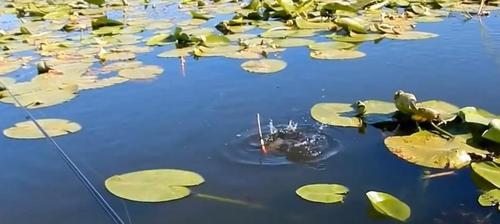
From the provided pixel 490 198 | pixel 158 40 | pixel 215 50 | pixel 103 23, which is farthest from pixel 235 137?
Answer: pixel 103 23

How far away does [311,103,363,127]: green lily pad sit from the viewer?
6.72ft

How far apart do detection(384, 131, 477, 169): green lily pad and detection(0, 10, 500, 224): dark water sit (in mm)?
34

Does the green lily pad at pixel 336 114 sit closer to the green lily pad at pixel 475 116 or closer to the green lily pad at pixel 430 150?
the green lily pad at pixel 430 150

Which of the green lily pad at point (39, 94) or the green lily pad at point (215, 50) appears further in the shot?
the green lily pad at point (215, 50)

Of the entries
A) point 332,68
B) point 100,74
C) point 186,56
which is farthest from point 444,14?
point 100,74

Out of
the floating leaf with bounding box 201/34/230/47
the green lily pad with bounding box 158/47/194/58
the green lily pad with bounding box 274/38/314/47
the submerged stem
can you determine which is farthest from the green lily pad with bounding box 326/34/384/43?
the submerged stem

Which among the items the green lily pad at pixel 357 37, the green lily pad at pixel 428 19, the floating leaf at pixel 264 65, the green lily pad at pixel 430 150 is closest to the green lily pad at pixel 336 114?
the green lily pad at pixel 430 150

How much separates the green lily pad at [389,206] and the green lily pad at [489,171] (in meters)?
0.27

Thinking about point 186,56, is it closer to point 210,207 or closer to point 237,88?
point 237,88

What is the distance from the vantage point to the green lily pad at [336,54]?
3027 millimetres

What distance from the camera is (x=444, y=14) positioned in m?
4.07

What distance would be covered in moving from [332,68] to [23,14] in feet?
12.2

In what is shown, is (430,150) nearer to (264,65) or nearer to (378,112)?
(378,112)

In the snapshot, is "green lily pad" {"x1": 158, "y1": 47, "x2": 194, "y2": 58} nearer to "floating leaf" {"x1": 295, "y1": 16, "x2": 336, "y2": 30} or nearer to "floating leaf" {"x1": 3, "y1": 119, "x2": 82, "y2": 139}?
"floating leaf" {"x1": 295, "y1": 16, "x2": 336, "y2": 30}
